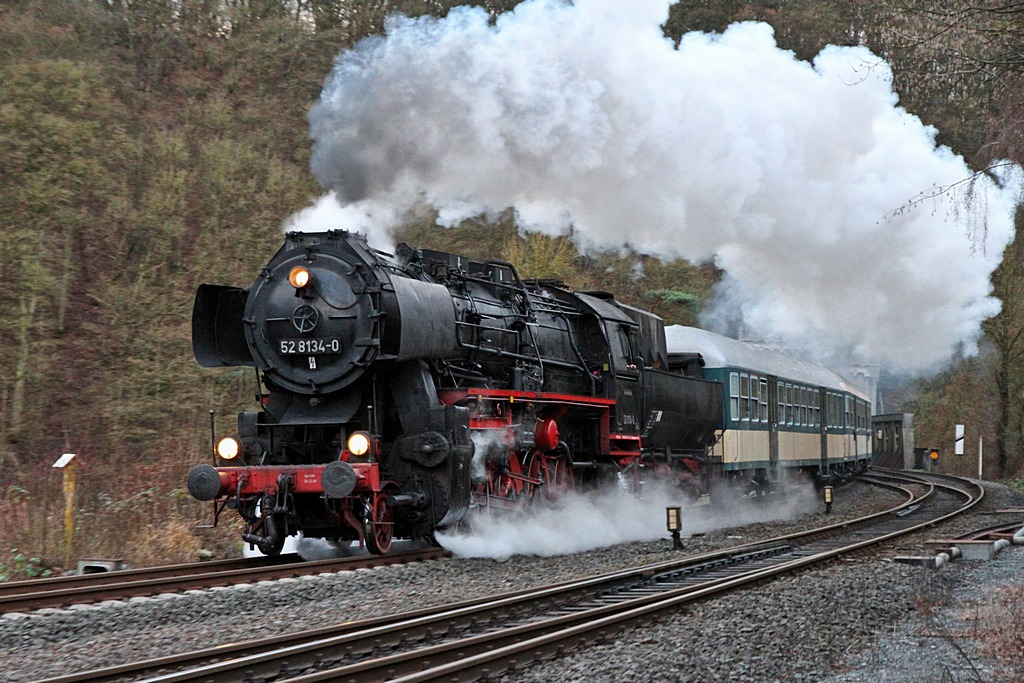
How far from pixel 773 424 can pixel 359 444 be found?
12.4 meters

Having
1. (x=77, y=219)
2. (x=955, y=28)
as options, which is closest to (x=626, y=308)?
(x=955, y=28)

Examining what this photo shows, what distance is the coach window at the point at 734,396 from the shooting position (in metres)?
18.4

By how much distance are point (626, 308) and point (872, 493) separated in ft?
42.9

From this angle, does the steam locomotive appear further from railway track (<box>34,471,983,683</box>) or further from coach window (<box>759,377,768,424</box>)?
coach window (<box>759,377,768,424</box>)

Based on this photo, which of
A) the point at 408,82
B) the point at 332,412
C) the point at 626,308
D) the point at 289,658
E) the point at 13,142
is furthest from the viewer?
the point at 13,142

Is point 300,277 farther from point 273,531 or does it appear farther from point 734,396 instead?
point 734,396

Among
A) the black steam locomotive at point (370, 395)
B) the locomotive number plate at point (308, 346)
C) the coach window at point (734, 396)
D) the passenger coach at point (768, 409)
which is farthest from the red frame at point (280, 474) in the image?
the coach window at point (734, 396)

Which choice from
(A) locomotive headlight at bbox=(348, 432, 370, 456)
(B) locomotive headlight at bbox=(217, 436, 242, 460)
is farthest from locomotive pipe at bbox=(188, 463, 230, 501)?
(A) locomotive headlight at bbox=(348, 432, 370, 456)

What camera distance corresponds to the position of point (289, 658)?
19.3ft

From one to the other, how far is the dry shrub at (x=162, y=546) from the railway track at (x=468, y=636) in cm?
448

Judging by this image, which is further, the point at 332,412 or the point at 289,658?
the point at 332,412

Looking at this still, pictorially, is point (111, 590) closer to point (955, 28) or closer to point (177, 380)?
point (955, 28)

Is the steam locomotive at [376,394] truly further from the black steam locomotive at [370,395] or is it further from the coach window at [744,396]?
the coach window at [744,396]

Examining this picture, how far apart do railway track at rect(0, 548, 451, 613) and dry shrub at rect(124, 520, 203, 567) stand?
1068 mm
